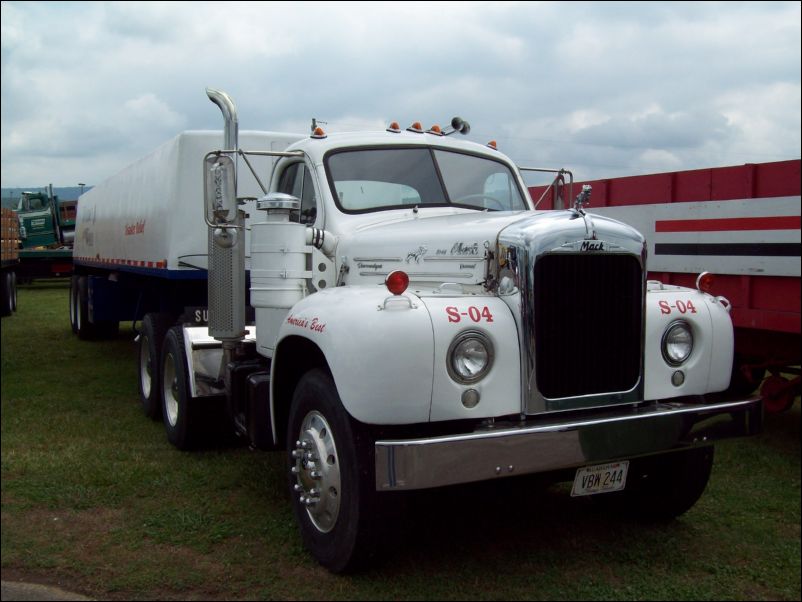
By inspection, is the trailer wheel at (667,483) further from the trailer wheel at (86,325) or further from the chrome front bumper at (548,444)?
the trailer wheel at (86,325)

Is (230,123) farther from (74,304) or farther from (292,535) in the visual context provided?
(74,304)

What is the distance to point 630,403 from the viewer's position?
3.61 m

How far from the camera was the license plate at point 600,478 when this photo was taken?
11.4 ft

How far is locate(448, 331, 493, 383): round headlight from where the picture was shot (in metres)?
3.17

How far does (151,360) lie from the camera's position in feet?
21.5

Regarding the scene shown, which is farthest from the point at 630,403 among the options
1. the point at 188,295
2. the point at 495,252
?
the point at 188,295

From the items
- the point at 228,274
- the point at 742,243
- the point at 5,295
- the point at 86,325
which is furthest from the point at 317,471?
the point at 86,325

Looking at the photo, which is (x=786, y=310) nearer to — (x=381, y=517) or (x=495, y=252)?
(x=495, y=252)

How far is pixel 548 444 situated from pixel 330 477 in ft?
3.35

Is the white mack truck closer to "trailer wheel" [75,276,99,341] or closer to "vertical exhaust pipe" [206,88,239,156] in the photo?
"vertical exhaust pipe" [206,88,239,156]

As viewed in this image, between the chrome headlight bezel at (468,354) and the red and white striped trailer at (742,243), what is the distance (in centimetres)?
225


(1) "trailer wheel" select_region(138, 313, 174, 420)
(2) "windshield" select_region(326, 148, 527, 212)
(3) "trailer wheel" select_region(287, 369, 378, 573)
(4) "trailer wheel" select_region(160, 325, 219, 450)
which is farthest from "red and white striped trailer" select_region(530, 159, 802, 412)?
(1) "trailer wheel" select_region(138, 313, 174, 420)

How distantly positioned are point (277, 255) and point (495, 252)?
133 centimetres

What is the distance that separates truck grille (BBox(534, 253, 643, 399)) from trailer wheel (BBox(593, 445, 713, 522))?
0.76 meters
